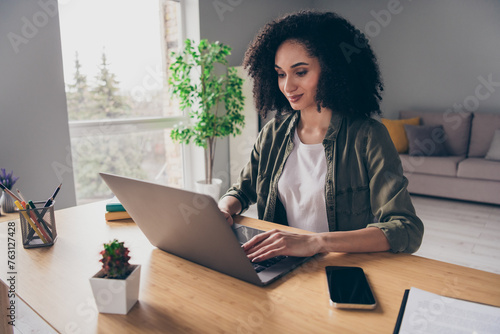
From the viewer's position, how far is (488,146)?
422 centimetres

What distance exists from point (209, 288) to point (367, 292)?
1.04ft

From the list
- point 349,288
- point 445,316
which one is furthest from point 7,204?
point 445,316

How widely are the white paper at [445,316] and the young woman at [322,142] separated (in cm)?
36

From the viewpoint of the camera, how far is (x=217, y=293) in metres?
0.75

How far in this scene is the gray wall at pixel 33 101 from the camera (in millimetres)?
2373

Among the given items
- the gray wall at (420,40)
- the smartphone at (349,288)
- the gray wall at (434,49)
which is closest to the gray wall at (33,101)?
the gray wall at (420,40)

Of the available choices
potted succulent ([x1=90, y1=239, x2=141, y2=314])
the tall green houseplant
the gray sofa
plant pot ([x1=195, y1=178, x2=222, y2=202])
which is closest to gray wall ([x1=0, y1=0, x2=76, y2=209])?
the tall green houseplant

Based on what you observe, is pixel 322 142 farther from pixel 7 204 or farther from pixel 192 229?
pixel 7 204

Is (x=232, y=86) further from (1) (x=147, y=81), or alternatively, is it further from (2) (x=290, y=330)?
(2) (x=290, y=330)

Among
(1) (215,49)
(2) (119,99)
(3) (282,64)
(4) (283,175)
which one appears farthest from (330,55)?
(2) (119,99)

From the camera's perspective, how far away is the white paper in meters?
0.60

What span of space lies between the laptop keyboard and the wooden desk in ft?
0.19

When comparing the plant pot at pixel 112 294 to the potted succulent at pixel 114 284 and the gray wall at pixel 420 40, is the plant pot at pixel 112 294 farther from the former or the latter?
the gray wall at pixel 420 40

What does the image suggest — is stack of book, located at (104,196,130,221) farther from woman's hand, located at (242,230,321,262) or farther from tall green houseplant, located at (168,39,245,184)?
tall green houseplant, located at (168,39,245,184)
